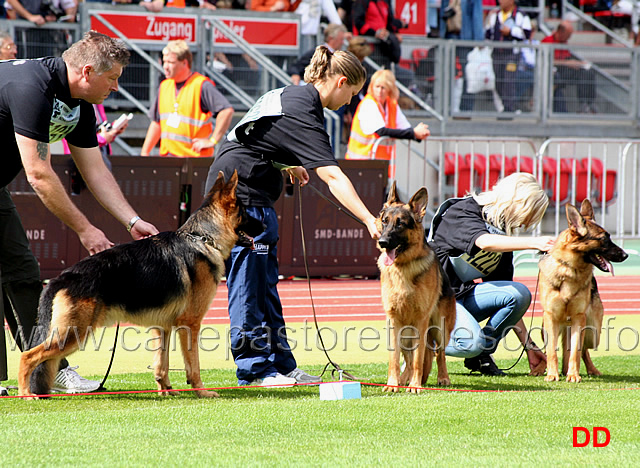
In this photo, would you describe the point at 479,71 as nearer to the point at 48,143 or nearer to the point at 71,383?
the point at 71,383

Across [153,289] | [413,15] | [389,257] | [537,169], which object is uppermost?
[413,15]

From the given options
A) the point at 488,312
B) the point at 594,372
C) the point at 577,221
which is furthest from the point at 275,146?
the point at 594,372

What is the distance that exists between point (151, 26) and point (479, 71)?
20.2ft

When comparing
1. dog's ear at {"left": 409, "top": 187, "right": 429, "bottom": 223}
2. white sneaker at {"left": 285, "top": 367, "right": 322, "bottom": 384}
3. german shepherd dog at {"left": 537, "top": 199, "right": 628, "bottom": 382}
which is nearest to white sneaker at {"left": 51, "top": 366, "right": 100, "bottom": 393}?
white sneaker at {"left": 285, "top": 367, "right": 322, "bottom": 384}

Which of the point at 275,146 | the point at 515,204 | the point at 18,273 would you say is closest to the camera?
the point at 275,146

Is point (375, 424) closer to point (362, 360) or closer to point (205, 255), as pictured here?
point (205, 255)

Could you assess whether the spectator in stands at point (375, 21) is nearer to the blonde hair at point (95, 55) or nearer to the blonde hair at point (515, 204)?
the blonde hair at point (515, 204)

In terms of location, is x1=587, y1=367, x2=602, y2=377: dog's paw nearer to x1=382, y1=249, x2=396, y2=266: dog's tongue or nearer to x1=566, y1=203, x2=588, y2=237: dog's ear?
x1=566, y1=203, x2=588, y2=237: dog's ear

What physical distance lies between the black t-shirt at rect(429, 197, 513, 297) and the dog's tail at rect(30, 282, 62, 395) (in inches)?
111

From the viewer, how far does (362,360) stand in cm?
738

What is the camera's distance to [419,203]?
18.9 feet

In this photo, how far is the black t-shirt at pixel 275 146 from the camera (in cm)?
557

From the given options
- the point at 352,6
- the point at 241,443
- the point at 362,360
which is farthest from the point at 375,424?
the point at 352,6

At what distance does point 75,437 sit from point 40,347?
3.44 feet
